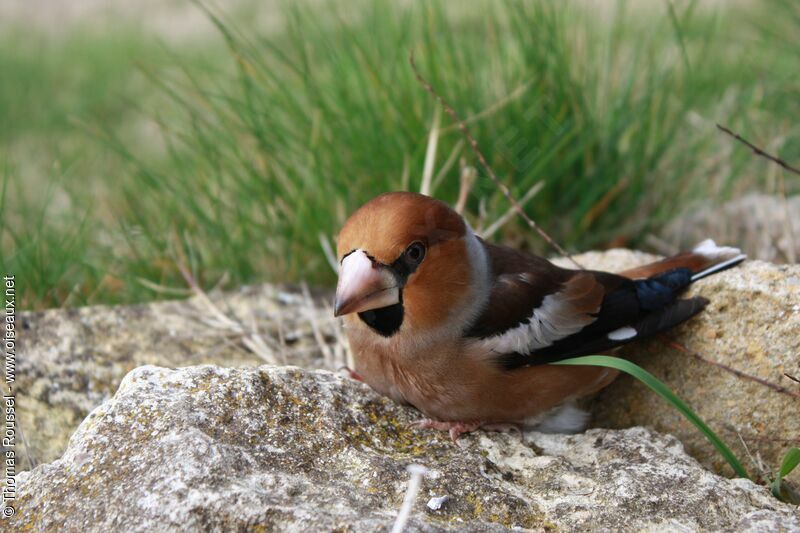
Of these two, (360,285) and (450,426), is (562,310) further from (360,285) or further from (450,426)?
(360,285)

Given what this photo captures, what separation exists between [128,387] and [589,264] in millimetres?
2113

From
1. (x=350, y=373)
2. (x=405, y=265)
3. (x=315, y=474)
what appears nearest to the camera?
(x=315, y=474)

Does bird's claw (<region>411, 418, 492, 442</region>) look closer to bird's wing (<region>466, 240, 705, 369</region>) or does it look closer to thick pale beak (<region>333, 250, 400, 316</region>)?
bird's wing (<region>466, 240, 705, 369</region>)

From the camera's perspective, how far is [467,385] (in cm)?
284

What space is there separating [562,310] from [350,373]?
0.84m

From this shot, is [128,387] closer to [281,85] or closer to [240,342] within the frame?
[240,342]

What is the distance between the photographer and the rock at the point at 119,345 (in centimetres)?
312

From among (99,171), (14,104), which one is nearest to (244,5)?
(14,104)

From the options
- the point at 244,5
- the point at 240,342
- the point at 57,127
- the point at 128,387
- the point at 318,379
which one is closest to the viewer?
the point at 128,387

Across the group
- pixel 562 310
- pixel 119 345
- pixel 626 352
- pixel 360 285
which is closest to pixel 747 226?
pixel 626 352

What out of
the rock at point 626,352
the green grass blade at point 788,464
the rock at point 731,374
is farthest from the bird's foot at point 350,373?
the green grass blade at point 788,464

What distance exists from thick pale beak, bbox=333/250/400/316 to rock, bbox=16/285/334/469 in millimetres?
1071

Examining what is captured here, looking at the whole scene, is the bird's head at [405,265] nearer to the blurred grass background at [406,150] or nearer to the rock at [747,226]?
the blurred grass background at [406,150]

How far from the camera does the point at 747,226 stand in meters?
4.23
